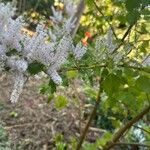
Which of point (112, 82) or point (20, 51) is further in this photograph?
point (112, 82)

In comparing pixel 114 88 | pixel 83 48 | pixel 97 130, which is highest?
pixel 83 48

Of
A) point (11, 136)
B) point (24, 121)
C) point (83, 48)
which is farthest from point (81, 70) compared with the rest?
point (24, 121)

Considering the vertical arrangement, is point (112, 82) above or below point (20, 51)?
below

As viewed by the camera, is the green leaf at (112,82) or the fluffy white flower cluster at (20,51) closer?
the fluffy white flower cluster at (20,51)

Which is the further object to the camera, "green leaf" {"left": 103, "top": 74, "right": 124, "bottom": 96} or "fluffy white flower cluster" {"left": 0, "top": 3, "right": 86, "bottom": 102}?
"green leaf" {"left": 103, "top": 74, "right": 124, "bottom": 96}

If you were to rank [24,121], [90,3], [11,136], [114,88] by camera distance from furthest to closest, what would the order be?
[24,121] → [11,136] → [90,3] → [114,88]

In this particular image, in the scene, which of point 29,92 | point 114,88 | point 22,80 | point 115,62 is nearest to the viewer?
point 22,80

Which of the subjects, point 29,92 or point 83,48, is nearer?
point 83,48

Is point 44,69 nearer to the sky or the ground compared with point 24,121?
nearer to the sky

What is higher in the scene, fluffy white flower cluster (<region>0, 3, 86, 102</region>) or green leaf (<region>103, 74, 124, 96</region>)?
fluffy white flower cluster (<region>0, 3, 86, 102</region>)

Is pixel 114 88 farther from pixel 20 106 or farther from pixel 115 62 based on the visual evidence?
pixel 20 106

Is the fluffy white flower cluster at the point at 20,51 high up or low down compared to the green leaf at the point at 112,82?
up
